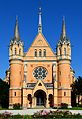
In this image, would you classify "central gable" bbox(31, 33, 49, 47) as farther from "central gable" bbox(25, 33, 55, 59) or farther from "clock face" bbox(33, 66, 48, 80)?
"clock face" bbox(33, 66, 48, 80)

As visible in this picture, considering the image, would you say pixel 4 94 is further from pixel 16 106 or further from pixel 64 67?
pixel 64 67

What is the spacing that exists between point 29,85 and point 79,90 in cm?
1282

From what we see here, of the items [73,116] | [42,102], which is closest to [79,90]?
[42,102]

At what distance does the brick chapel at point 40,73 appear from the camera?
3752 inches

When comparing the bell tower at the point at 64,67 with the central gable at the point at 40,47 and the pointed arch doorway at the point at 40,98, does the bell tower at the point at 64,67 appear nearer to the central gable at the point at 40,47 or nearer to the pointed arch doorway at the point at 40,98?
the central gable at the point at 40,47

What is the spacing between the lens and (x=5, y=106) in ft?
331

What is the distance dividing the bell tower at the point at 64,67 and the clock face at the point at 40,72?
3877mm

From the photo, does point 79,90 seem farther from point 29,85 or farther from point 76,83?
point 29,85

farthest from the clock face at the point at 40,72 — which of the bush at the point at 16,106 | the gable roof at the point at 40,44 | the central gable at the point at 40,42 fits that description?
the bush at the point at 16,106

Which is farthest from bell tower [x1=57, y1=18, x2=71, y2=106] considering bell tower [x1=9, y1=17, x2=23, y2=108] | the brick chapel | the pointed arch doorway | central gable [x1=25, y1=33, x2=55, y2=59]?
bell tower [x1=9, y1=17, x2=23, y2=108]

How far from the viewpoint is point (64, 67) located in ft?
318

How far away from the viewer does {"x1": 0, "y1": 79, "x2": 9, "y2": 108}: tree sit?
97.1 m

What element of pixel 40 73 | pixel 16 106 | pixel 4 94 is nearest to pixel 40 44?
pixel 40 73

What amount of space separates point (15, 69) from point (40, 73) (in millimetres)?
7032
